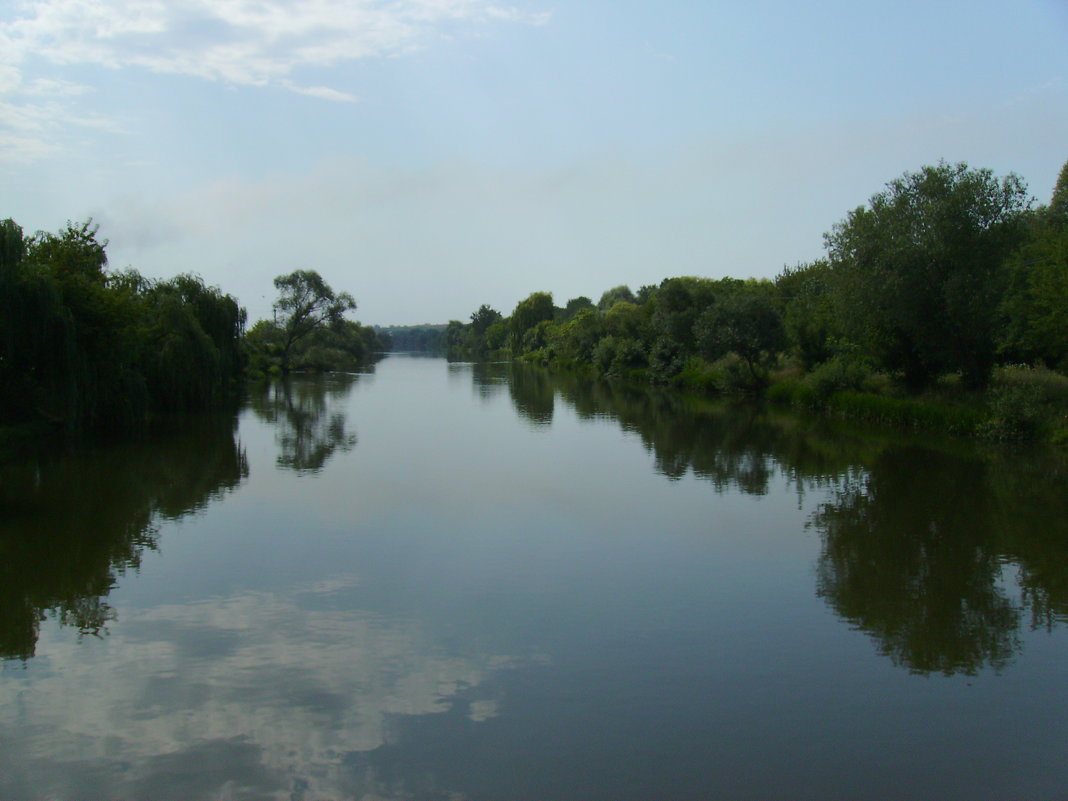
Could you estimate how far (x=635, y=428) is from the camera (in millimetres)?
26266

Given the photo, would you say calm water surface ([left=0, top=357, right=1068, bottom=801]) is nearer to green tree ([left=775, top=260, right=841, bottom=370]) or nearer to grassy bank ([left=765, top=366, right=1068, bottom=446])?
grassy bank ([left=765, top=366, right=1068, bottom=446])

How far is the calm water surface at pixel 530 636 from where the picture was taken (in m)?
5.50

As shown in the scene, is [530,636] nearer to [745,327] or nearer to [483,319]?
[745,327]

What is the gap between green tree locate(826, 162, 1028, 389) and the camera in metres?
23.2

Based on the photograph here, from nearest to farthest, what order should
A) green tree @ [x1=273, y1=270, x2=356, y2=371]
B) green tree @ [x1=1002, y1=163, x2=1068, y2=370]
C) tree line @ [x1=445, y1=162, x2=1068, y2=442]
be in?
green tree @ [x1=1002, y1=163, x2=1068, y2=370], tree line @ [x1=445, y1=162, x2=1068, y2=442], green tree @ [x1=273, y1=270, x2=356, y2=371]

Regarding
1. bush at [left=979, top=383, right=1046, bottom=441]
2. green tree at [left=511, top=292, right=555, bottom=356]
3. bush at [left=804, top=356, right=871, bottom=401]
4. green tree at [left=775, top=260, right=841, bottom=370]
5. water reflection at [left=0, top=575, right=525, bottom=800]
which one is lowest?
water reflection at [left=0, top=575, right=525, bottom=800]

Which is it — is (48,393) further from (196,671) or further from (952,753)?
(952,753)

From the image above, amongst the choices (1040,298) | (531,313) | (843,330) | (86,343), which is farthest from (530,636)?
(531,313)

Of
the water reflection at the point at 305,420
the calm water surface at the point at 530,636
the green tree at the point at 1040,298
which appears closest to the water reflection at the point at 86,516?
the calm water surface at the point at 530,636

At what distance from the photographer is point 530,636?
25.6ft

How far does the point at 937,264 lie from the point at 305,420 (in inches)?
821

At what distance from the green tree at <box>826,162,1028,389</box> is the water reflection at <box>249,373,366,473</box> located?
16552 millimetres

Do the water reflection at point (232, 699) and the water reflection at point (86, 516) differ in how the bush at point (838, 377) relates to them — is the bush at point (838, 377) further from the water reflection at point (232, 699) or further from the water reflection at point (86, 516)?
the water reflection at point (232, 699)

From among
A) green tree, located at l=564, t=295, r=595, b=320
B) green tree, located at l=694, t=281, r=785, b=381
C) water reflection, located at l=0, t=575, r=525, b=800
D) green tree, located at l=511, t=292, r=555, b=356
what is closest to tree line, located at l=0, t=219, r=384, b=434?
water reflection, located at l=0, t=575, r=525, b=800
